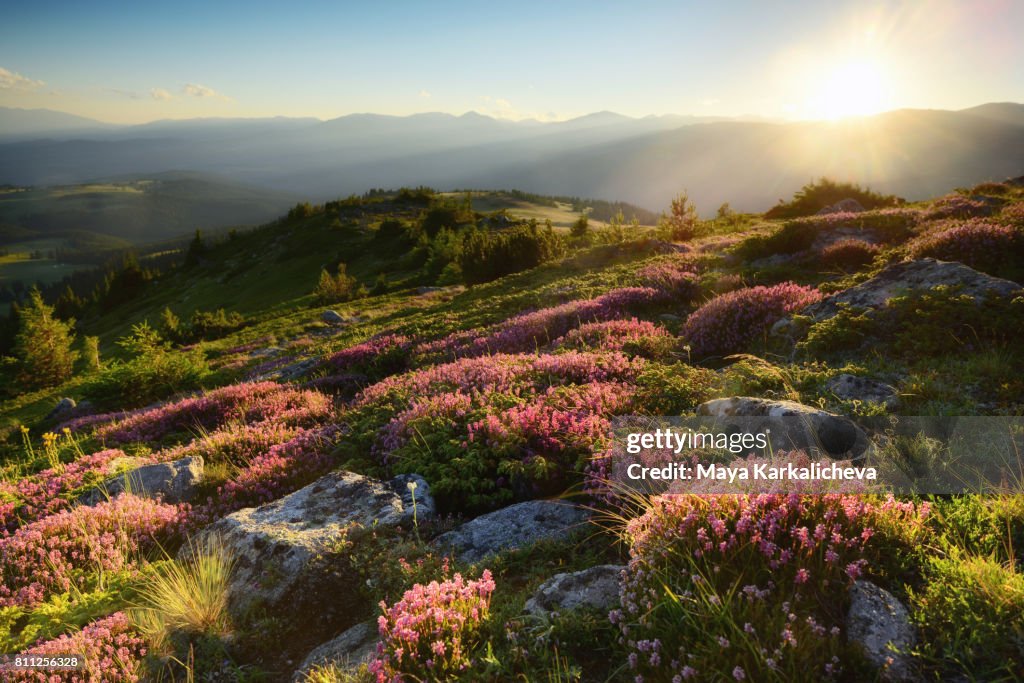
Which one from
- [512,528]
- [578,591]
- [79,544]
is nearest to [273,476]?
[79,544]

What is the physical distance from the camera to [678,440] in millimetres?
5629

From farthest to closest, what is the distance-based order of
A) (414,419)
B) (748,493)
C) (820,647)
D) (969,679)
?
(414,419) < (748,493) < (820,647) < (969,679)

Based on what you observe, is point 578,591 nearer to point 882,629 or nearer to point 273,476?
point 882,629

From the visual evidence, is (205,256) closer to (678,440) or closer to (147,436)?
(147,436)

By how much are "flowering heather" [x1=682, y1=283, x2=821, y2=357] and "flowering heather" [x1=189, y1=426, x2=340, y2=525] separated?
6.95m

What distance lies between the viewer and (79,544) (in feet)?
19.8

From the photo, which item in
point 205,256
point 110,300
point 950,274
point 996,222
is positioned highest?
point 996,222

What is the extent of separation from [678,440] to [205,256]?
443 feet

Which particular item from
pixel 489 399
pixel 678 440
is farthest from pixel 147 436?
pixel 678 440

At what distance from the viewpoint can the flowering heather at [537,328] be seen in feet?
39.5

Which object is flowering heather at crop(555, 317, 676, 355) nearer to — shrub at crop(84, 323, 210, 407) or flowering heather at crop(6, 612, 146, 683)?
flowering heather at crop(6, 612, 146, 683)

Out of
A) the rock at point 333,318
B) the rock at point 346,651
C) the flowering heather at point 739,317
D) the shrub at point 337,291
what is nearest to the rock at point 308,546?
the rock at point 346,651

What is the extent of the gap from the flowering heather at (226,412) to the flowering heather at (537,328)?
3251mm

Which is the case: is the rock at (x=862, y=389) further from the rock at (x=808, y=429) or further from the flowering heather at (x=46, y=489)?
the flowering heather at (x=46, y=489)
